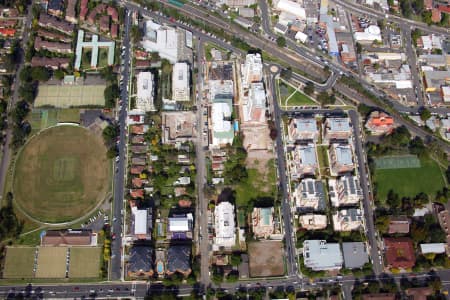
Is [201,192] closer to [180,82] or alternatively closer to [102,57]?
[180,82]

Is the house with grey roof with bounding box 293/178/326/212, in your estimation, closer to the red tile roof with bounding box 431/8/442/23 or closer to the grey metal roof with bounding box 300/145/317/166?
the grey metal roof with bounding box 300/145/317/166

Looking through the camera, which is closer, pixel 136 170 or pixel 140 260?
pixel 140 260

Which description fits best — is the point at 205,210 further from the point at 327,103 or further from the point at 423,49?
the point at 423,49

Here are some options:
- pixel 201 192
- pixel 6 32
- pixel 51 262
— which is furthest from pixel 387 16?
pixel 51 262

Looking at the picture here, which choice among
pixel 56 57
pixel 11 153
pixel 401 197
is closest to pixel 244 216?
pixel 401 197

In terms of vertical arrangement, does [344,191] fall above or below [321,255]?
above

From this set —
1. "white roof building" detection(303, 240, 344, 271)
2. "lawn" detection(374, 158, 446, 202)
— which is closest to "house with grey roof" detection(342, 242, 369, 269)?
"white roof building" detection(303, 240, 344, 271)

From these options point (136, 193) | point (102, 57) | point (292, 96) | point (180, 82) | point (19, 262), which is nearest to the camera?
point (19, 262)
